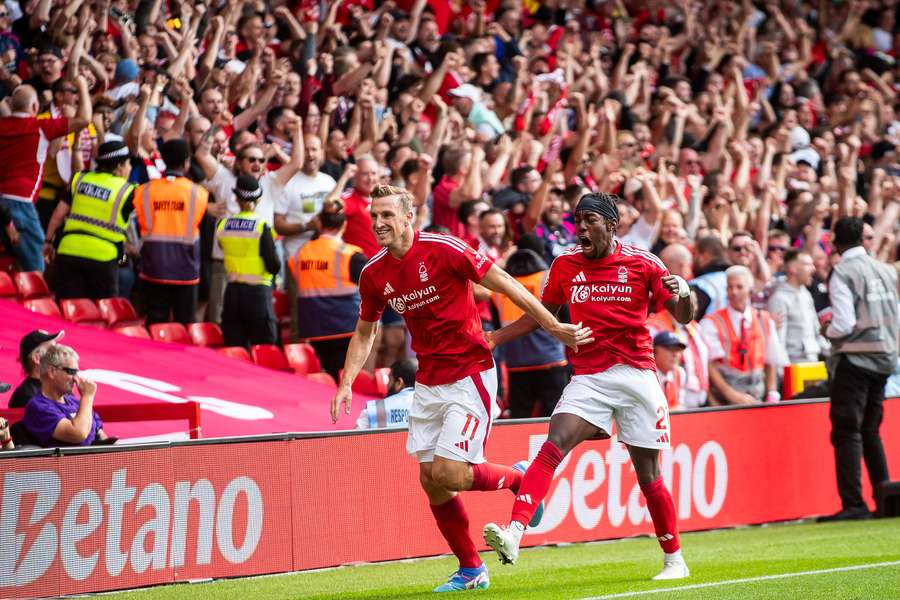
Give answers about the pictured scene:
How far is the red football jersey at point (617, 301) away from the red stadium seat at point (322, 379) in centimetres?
534

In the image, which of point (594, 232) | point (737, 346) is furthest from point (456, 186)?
point (594, 232)

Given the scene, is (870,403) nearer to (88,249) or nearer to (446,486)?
(446,486)

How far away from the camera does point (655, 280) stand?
8.01 m

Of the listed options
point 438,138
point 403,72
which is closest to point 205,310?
point 438,138

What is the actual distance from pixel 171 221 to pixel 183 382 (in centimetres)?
160

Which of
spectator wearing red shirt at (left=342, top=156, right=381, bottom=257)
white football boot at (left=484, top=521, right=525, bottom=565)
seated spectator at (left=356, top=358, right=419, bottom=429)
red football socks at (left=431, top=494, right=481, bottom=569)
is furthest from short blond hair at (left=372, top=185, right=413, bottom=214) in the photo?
spectator wearing red shirt at (left=342, top=156, right=381, bottom=257)

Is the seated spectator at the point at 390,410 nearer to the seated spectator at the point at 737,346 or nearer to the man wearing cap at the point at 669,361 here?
the man wearing cap at the point at 669,361

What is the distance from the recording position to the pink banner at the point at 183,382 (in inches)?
447

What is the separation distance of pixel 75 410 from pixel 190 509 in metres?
0.99

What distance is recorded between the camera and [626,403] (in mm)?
8008

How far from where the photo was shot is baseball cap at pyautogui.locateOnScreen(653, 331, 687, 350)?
38.5 ft

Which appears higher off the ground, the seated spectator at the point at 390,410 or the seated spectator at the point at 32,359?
the seated spectator at the point at 32,359

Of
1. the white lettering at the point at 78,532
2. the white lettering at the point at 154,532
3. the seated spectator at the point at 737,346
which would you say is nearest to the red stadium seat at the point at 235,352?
the seated spectator at the point at 737,346

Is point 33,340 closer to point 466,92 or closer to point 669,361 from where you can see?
point 669,361
